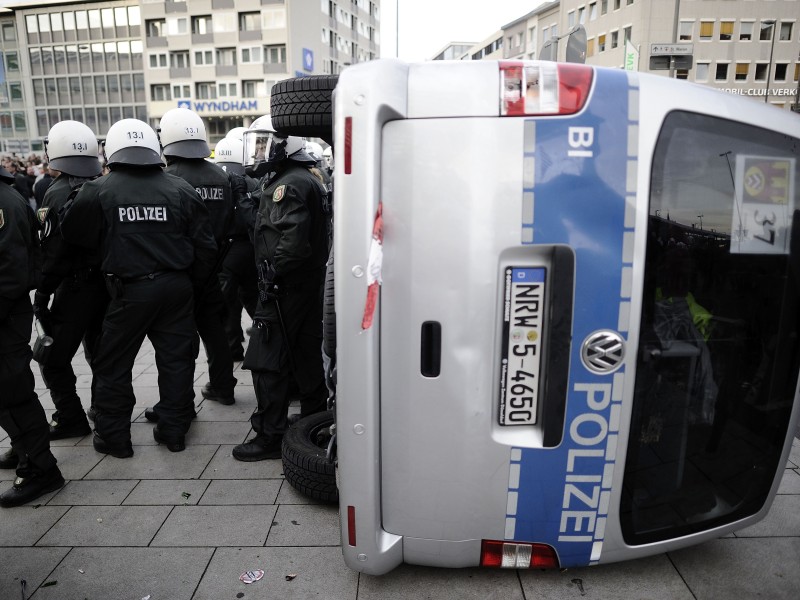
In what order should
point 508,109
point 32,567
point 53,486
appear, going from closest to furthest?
point 508,109 < point 32,567 < point 53,486

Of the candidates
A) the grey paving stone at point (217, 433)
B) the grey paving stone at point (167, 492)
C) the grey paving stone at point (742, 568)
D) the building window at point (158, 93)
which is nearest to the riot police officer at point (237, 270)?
the grey paving stone at point (217, 433)

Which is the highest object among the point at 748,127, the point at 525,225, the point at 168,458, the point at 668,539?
the point at 748,127

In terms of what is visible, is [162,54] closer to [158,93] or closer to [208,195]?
[158,93]

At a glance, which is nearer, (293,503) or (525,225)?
(525,225)

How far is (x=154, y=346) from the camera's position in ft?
12.9

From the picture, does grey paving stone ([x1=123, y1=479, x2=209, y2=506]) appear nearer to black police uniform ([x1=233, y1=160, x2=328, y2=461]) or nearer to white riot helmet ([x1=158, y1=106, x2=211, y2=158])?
black police uniform ([x1=233, y1=160, x2=328, y2=461])

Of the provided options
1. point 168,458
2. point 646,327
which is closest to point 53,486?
point 168,458

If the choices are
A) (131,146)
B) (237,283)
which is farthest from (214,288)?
(131,146)

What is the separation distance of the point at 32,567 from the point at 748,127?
360 centimetres

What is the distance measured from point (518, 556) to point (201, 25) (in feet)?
209

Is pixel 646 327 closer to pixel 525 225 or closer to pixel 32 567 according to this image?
pixel 525 225

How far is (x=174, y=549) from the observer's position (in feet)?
9.30

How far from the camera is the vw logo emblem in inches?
81.7

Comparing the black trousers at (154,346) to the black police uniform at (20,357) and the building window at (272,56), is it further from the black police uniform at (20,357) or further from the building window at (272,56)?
the building window at (272,56)
